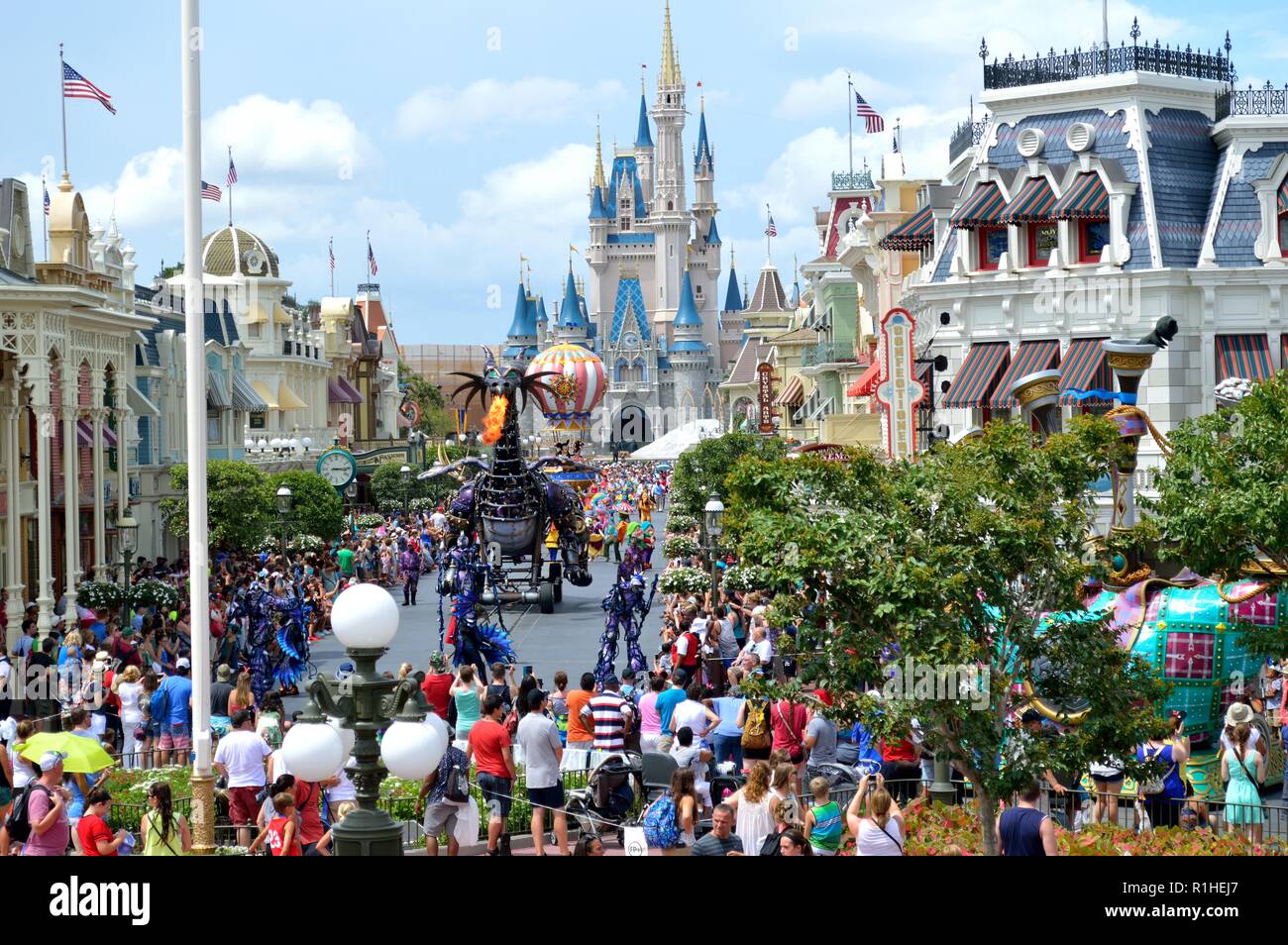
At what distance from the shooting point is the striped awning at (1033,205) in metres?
29.2

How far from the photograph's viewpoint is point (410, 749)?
9.00 metres

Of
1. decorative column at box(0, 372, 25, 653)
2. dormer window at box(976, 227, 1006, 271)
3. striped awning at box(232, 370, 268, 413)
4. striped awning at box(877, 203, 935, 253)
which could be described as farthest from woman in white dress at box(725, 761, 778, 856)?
striped awning at box(232, 370, 268, 413)

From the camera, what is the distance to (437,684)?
58.4 ft

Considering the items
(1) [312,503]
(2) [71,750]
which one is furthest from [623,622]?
(1) [312,503]

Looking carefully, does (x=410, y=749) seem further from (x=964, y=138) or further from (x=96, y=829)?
(x=964, y=138)

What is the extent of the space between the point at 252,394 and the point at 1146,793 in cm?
5124

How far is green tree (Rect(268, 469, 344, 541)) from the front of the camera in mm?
45781

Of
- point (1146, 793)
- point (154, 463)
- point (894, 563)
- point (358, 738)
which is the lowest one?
point (1146, 793)

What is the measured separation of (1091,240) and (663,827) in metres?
19.4

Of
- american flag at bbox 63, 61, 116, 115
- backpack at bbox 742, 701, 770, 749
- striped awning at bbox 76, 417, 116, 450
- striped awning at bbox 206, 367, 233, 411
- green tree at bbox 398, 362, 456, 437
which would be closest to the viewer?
backpack at bbox 742, 701, 770, 749

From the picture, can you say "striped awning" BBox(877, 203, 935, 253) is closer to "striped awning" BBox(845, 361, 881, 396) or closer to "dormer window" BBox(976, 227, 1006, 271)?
"striped awning" BBox(845, 361, 881, 396)

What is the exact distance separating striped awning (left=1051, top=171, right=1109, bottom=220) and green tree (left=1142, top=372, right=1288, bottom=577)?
11314 millimetres
